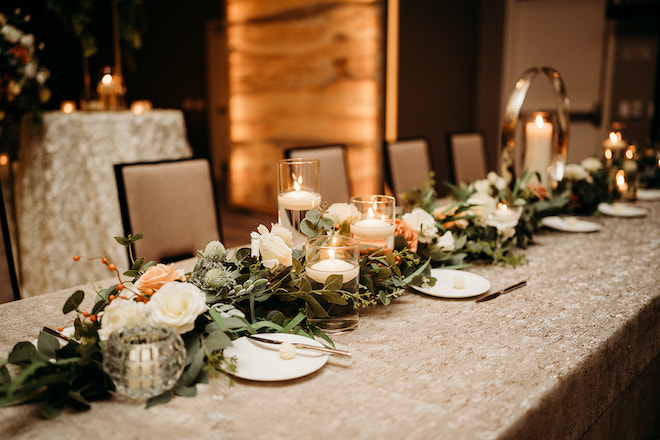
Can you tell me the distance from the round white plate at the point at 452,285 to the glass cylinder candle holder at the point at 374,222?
0.44 ft

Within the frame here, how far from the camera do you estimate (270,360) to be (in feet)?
2.80

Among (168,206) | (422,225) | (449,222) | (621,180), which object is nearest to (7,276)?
(168,206)

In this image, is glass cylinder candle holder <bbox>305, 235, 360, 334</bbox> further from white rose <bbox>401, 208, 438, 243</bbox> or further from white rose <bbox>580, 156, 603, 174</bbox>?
white rose <bbox>580, 156, 603, 174</bbox>

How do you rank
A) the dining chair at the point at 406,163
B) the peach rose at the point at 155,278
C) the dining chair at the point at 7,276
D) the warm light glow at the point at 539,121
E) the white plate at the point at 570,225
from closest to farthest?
the peach rose at the point at 155,278, the dining chair at the point at 7,276, the white plate at the point at 570,225, the warm light glow at the point at 539,121, the dining chair at the point at 406,163

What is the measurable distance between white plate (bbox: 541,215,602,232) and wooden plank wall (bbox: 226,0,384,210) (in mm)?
2746

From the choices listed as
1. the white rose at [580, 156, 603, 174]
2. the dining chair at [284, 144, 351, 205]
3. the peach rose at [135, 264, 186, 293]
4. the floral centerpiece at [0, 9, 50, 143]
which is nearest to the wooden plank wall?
the dining chair at [284, 144, 351, 205]

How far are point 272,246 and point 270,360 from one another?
8.2 inches

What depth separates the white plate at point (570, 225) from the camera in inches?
72.7

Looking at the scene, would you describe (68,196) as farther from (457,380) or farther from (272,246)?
(457,380)

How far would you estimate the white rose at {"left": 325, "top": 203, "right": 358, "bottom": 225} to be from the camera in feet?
3.88

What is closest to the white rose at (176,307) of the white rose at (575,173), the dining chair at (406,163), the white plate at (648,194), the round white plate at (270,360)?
the round white plate at (270,360)

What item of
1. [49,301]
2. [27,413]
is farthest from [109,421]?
[49,301]

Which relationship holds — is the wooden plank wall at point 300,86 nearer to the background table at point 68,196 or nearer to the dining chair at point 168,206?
the background table at point 68,196

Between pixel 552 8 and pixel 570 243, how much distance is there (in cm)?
404
